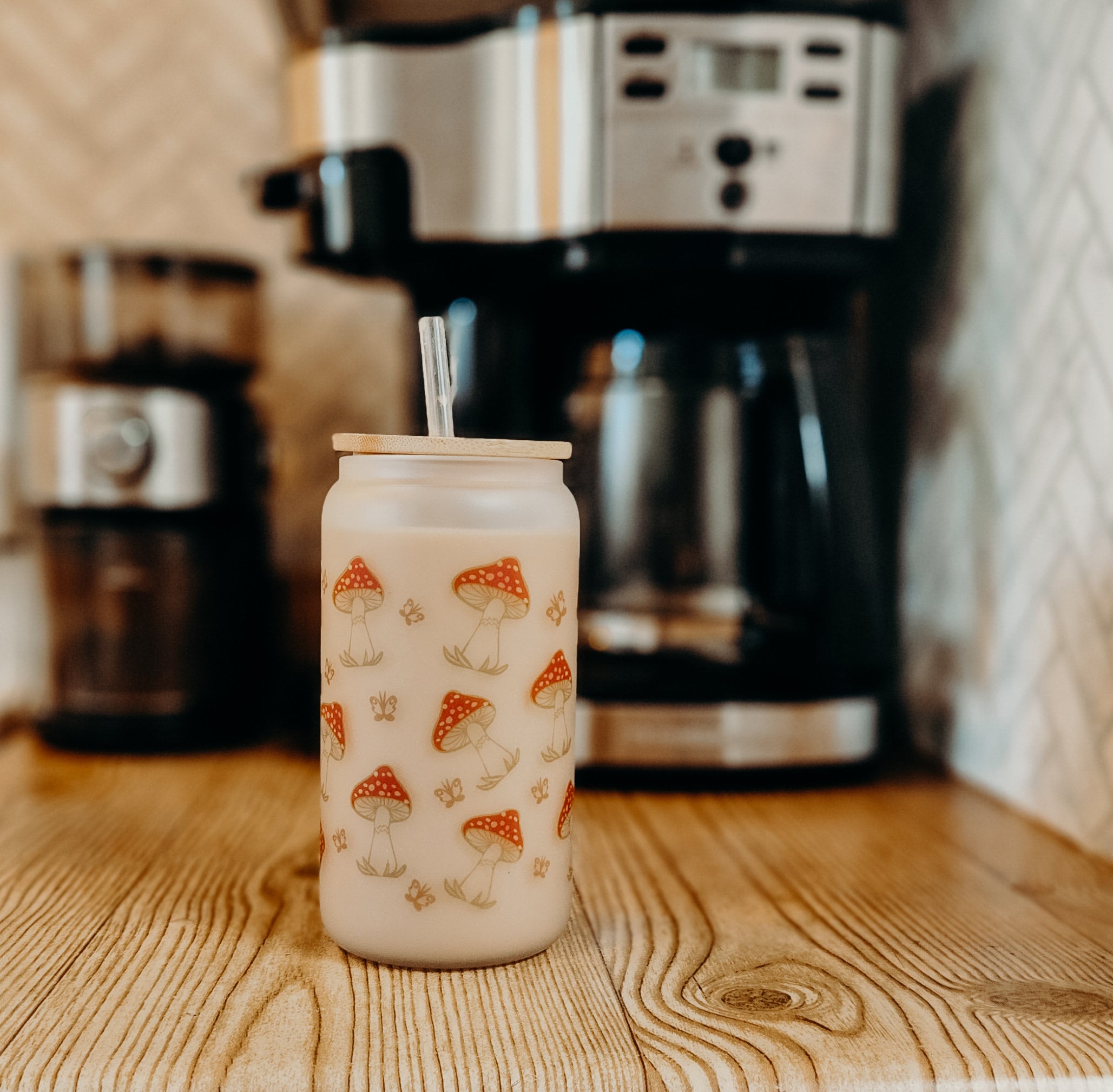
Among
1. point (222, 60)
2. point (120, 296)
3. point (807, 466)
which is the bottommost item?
Answer: point (807, 466)

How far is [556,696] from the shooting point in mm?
507

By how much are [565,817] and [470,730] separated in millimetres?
70

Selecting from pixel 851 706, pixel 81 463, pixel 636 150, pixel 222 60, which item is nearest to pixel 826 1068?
pixel 851 706

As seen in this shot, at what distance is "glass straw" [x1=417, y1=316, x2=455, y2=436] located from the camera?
507 mm

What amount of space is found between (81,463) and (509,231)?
381 millimetres

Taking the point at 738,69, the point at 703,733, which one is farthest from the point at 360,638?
the point at 738,69

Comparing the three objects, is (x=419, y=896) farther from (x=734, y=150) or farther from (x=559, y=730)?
(x=734, y=150)

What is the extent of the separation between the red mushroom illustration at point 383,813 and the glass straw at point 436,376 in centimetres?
15

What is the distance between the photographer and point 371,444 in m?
0.48

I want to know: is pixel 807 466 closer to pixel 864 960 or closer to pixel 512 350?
pixel 512 350

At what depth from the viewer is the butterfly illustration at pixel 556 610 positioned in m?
0.50

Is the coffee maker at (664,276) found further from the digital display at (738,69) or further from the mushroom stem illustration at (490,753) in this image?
the mushroom stem illustration at (490,753)

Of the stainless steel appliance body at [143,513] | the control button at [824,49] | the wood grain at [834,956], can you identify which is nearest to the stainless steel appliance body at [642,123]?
the control button at [824,49]

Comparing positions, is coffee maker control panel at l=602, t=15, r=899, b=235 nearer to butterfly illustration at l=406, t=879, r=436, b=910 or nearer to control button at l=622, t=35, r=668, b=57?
control button at l=622, t=35, r=668, b=57
